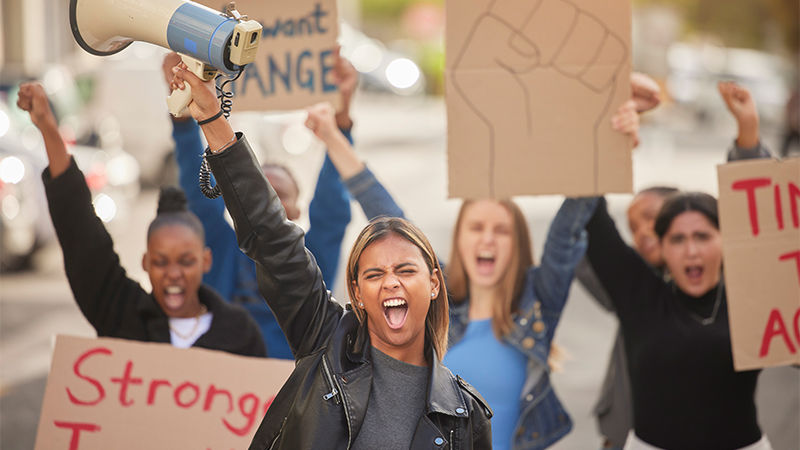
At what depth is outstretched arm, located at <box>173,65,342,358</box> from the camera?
2393 mm

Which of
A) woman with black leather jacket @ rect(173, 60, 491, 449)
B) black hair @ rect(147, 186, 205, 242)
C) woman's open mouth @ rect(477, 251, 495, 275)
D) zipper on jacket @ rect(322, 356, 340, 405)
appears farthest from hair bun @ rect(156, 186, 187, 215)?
zipper on jacket @ rect(322, 356, 340, 405)

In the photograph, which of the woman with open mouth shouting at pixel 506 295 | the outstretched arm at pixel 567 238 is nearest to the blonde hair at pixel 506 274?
the woman with open mouth shouting at pixel 506 295

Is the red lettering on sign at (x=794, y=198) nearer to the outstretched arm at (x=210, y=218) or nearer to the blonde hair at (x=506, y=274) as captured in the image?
the blonde hair at (x=506, y=274)

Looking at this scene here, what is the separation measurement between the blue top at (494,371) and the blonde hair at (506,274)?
6 cm

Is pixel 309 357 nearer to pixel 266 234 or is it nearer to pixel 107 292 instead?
pixel 266 234

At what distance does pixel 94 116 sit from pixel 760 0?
91.6 ft

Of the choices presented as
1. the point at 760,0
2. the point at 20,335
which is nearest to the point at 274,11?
the point at 20,335

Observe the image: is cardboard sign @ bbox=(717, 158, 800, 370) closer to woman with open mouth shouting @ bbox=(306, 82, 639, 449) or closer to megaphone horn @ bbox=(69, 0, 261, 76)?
woman with open mouth shouting @ bbox=(306, 82, 639, 449)

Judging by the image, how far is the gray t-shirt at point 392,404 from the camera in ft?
7.93

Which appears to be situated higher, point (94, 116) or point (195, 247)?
point (94, 116)

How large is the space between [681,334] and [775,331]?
1.06 ft

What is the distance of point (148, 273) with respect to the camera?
140 inches

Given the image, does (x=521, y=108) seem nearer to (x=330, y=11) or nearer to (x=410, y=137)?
(x=330, y=11)

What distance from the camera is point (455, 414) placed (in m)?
2.46
